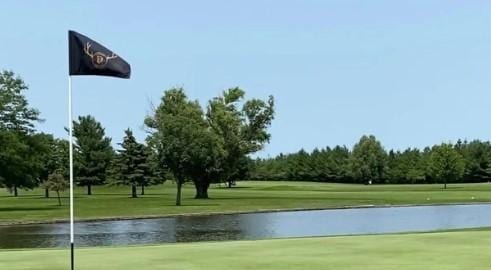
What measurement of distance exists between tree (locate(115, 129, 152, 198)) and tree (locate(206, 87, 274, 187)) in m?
7.96

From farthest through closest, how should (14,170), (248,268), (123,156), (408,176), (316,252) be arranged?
(408,176)
(123,156)
(14,170)
(316,252)
(248,268)

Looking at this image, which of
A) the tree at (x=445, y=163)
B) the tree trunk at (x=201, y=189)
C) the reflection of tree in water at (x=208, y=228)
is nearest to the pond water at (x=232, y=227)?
the reflection of tree in water at (x=208, y=228)

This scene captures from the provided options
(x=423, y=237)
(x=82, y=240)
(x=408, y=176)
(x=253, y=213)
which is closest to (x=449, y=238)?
(x=423, y=237)

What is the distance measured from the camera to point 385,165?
130 meters

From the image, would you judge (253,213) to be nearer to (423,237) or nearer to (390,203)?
(390,203)

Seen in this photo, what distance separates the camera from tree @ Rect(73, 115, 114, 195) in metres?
91.7

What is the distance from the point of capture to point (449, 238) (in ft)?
55.9

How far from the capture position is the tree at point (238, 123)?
7662cm

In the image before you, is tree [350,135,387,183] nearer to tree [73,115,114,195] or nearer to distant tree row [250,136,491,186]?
distant tree row [250,136,491,186]

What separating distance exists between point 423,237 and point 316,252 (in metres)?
4.06

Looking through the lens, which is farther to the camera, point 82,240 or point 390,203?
point 390,203

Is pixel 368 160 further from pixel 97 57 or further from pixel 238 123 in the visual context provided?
pixel 97 57

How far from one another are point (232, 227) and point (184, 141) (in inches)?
1121

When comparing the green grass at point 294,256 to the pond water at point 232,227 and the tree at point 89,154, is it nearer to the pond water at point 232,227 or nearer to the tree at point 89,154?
the pond water at point 232,227
